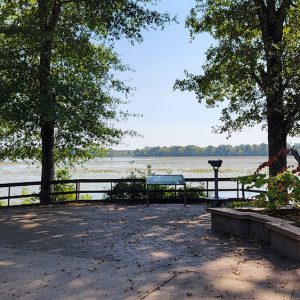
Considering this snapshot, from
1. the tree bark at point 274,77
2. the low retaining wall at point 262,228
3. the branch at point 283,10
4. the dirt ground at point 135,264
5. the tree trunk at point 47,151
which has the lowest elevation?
the dirt ground at point 135,264

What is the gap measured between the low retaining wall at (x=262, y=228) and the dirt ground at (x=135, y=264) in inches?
7.6

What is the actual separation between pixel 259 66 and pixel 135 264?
11.8 m

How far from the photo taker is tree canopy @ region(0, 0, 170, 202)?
45.3ft

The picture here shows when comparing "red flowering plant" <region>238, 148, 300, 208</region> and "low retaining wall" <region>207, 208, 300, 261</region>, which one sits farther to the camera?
"red flowering plant" <region>238, 148, 300, 208</region>

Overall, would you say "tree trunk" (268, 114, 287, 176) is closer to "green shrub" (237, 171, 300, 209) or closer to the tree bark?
the tree bark

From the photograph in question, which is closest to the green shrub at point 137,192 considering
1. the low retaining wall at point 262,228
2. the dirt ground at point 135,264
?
the dirt ground at point 135,264

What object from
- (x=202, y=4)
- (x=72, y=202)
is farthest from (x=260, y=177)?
(x=202, y=4)

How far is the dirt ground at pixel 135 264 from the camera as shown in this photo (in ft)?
16.0

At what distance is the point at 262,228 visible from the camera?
794 centimetres

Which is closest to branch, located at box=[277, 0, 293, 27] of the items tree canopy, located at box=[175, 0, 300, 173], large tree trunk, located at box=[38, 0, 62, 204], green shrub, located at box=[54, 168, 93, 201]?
tree canopy, located at box=[175, 0, 300, 173]

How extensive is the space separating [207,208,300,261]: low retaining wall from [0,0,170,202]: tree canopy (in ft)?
23.5

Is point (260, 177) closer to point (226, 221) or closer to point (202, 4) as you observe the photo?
point (226, 221)

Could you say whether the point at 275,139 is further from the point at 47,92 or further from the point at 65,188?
the point at 65,188

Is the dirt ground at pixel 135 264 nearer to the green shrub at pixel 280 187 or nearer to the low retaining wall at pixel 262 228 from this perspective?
the low retaining wall at pixel 262 228
